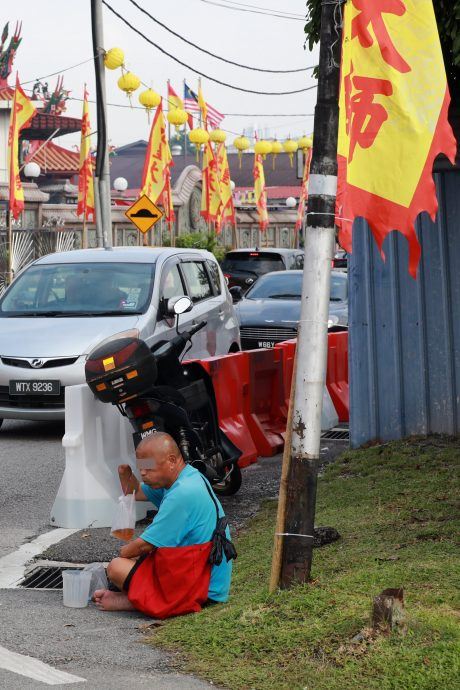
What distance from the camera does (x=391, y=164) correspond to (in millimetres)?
5711

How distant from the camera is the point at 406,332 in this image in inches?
407

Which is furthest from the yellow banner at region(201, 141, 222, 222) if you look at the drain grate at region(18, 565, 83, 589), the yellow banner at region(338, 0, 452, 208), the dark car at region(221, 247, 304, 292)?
the yellow banner at region(338, 0, 452, 208)

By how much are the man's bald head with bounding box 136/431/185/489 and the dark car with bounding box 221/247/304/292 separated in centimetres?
2046

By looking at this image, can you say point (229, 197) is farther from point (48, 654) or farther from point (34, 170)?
point (48, 654)

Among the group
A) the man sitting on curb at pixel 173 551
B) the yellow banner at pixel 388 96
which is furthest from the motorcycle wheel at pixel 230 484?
the yellow banner at pixel 388 96

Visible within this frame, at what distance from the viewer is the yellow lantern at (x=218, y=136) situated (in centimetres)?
4181

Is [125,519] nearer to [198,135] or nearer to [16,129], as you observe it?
[16,129]

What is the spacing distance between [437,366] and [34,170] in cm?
3580

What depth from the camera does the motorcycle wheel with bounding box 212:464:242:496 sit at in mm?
9258

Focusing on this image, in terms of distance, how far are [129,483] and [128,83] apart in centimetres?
2045

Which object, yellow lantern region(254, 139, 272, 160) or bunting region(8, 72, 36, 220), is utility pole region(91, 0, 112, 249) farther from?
yellow lantern region(254, 139, 272, 160)

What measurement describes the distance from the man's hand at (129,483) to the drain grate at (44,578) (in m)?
0.75

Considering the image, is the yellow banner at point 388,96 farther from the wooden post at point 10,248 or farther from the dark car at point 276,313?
the wooden post at point 10,248

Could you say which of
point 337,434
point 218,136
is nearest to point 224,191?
point 218,136
